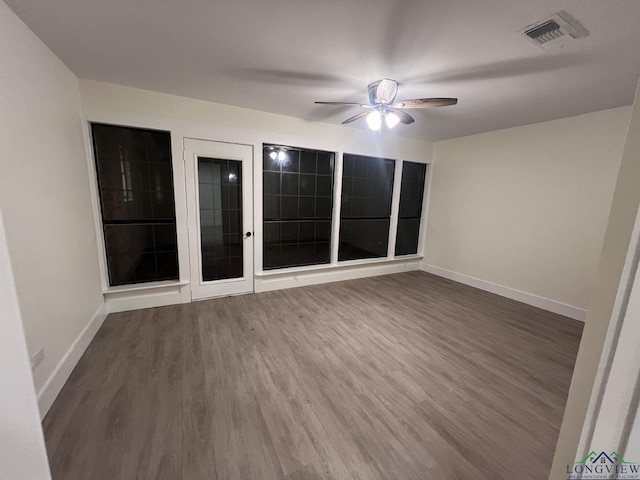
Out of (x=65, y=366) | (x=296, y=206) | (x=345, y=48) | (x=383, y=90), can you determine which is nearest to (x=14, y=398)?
(x=65, y=366)

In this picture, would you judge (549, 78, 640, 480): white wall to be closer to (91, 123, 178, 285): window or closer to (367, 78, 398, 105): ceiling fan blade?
(367, 78, 398, 105): ceiling fan blade

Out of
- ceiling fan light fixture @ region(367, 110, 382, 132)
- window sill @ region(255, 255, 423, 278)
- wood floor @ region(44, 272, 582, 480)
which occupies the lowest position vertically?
wood floor @ region(44, 272, 582, 480)

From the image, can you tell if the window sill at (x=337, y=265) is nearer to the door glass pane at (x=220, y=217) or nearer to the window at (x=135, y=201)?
the door glass pane at (x=220, y=217)

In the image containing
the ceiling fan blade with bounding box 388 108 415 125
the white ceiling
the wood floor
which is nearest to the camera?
the wood floor

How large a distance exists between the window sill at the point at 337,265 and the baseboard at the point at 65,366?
183cm

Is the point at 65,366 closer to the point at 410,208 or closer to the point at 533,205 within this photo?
the point at 410,208

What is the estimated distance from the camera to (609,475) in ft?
1.59

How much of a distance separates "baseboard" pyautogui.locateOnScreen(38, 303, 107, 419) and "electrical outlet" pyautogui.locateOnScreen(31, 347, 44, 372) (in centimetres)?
17

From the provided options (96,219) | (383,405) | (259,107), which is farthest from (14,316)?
(259,107)

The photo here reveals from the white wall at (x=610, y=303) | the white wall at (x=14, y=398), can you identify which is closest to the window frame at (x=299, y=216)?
the white wall at (x=14, y=398)

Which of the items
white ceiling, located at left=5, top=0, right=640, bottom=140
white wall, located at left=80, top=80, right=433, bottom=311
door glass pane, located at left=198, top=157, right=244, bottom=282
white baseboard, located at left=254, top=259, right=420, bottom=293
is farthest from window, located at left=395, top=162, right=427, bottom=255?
door glass pane, located at left=198, top=157, right=244, bottom=282

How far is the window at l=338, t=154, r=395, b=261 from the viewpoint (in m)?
4.43

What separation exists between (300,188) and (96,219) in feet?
8.49

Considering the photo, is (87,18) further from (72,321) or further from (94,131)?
(72,321)
